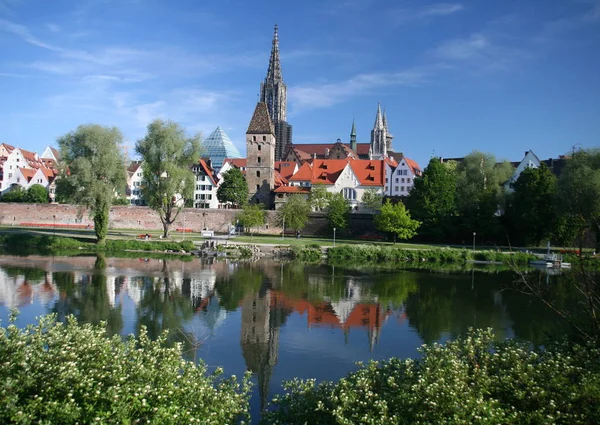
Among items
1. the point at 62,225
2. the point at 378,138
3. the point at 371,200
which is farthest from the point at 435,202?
the point at 378,138

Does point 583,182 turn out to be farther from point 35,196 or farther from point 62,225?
point 35,196

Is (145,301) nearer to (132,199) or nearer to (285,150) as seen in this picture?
(132,199)

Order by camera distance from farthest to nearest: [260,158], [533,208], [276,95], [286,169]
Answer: [276,95] < [286,169] < [260,158] < [533,208]

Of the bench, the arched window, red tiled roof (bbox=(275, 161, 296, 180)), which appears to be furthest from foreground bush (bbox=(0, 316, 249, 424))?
red tiled roof (bbox=(275, 161, 296, 180))

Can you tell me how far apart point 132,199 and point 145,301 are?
2763 inches

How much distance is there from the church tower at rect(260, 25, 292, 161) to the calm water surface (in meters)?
89.1

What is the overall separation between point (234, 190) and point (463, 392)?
63.3 metres

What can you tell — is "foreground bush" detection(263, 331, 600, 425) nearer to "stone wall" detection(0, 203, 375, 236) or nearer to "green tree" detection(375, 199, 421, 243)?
"green tree" detection(375, 199, 421, 243)

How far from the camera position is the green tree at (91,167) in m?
40.8

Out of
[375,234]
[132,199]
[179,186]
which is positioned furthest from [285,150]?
[179,186]

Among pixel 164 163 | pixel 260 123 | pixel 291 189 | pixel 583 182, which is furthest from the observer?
pixel 260 123

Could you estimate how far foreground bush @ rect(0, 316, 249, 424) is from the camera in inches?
280

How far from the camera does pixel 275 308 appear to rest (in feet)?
76.1

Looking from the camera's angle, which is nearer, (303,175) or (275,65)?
(303,175)
